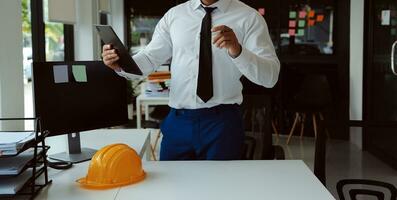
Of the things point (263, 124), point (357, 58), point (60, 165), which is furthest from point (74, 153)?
point (357, 58)

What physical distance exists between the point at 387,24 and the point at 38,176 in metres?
4.48

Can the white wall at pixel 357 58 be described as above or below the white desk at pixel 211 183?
above

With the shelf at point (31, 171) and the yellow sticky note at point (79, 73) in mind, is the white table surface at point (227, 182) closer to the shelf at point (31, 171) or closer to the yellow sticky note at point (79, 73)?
the shelf at point (31, 171)

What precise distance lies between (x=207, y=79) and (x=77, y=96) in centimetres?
62

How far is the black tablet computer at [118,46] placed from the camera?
79.0 inches

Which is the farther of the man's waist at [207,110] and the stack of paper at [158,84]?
the stack of paper at [158,84]

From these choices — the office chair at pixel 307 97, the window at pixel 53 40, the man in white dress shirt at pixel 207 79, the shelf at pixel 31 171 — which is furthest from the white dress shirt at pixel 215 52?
the office chair at pixel 307 97

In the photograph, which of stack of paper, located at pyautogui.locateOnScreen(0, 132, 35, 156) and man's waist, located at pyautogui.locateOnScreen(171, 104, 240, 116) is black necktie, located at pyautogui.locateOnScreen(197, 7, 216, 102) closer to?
man's waist, located at pyautogui.locateOnScreen(171, 104, 240, 116)

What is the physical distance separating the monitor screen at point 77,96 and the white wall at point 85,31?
2646 mm

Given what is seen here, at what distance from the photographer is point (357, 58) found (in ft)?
20.2

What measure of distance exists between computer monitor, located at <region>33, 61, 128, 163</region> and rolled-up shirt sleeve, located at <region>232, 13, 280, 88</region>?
25.9 inches

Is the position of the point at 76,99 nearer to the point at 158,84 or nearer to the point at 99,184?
the point at 99,184

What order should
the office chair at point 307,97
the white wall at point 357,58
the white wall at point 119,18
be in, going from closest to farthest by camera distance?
the white wall at point 357,58 → the office chair at point 307,97 → the white wall at point 119,18

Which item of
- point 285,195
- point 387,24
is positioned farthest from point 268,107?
point 387,24
